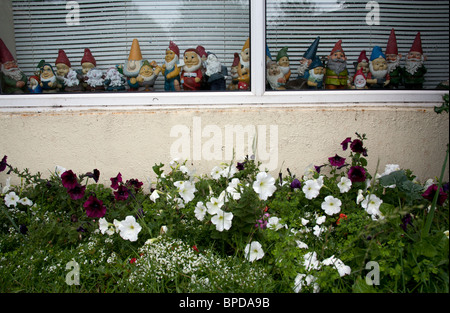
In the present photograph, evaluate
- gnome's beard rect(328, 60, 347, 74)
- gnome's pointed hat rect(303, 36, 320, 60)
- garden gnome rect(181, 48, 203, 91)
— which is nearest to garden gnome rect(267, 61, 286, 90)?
gnome's pointed hat rect(303, 36, 320, 60)

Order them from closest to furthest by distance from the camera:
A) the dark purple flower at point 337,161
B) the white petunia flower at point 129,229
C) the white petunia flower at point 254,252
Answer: the white petunia flower at point 254,252 < the white petunia flower at point 129,229 < the dark purple flower at point 337,161

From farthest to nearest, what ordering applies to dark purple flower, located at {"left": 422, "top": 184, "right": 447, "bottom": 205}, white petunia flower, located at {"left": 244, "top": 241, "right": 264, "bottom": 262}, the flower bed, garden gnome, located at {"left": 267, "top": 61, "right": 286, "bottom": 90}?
garden gnome, located at {"left": 267, "top": 61, "right": 286, "bottom": 90}, dark purple flower, located at {"left": 422, "top": 184, "right": 447, "bottom": 205}, white petunia flower, located at {"left": 244, "top": 241, "right": 264, "bottom": 262}, the flower bed

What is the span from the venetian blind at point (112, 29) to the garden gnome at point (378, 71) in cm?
130

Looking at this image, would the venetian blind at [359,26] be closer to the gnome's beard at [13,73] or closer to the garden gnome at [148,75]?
the garden gnome at [148,75]

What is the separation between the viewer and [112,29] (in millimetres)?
3232

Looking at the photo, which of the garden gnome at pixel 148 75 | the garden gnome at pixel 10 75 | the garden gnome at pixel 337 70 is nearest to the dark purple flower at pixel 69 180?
the garden gnome at pixel 148 75

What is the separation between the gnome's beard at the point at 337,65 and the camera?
3.10 meters

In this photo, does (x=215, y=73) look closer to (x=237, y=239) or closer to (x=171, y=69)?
(x=171, y=69)

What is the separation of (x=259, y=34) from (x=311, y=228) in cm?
163

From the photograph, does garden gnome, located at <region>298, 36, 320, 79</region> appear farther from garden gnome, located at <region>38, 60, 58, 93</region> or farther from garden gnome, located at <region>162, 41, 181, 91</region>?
garden gnome, located at <region>38, 60, 58, 93</region>

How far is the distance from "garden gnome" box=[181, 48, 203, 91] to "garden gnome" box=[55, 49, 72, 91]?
1.12 meters

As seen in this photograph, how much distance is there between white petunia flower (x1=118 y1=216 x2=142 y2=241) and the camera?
1.98 meters

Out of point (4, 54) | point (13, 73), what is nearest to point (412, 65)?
point (13, 73)

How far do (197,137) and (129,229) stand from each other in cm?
107
